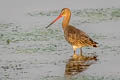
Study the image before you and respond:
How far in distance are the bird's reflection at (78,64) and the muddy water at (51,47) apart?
0.30 ft

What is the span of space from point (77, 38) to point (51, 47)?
26.7 inches

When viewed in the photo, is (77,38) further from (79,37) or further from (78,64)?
(78,64)

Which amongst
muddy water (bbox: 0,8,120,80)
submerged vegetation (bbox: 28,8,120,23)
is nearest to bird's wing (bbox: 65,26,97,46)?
muddy water (bbox: 0,8,120,80)

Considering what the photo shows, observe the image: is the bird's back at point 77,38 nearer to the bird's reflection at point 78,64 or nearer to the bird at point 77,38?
the bird at point 77,38

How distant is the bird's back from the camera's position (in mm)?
14002

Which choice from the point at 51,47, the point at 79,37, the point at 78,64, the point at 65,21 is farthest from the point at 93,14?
the point at 78,64

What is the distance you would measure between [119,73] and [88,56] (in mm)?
1747

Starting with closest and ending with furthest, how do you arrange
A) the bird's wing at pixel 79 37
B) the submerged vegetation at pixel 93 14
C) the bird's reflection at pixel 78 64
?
1. the bird's reflection at pixel 78 64
2. the bird's wing at pixel 79 37
3. the submerged vegetation at pixel 93 14

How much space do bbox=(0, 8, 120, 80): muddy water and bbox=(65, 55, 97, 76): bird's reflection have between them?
0.09 metres

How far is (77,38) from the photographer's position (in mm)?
14297

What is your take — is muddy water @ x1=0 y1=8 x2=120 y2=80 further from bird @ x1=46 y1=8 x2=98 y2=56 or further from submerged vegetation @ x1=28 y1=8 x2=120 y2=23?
bird @ x1=46 y1=8 x2=98 y2=56

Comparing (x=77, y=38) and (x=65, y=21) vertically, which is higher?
(x=65, y=21)

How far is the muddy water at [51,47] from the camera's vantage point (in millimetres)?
11914

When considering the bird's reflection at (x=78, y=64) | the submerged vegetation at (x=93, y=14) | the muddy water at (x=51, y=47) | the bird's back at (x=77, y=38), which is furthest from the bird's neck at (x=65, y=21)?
the bird's reflection at (x=78, y=64)
